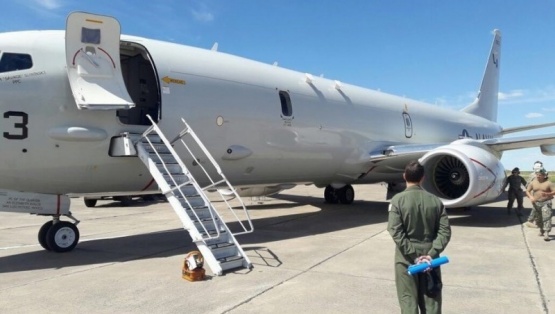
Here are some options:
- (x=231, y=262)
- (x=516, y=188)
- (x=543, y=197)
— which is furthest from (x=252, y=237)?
(x=516, y=188)

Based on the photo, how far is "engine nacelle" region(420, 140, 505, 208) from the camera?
33.7ft

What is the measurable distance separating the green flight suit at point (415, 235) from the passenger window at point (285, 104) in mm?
6859

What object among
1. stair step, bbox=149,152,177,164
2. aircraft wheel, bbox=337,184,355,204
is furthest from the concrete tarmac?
aircraft wheel, bbox=337,184,355,204

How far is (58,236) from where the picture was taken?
301 inches

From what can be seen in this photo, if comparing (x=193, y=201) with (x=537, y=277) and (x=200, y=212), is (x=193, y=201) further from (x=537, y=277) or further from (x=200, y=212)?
(x=537, y=277)

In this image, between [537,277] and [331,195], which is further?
[331,195]

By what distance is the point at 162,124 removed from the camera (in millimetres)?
7922

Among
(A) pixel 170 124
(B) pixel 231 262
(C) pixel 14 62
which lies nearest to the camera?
(B) pixel 231 262

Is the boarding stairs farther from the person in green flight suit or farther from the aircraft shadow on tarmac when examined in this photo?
the person in green flight suit

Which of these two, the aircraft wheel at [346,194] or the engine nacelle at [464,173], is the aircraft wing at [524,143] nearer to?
the engine nacelle at [464,173]

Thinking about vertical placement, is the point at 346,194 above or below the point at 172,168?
below

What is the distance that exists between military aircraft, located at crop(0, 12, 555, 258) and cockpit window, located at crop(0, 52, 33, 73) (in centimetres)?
1

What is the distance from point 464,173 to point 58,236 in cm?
920

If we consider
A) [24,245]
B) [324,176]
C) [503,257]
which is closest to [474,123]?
[324,176]
